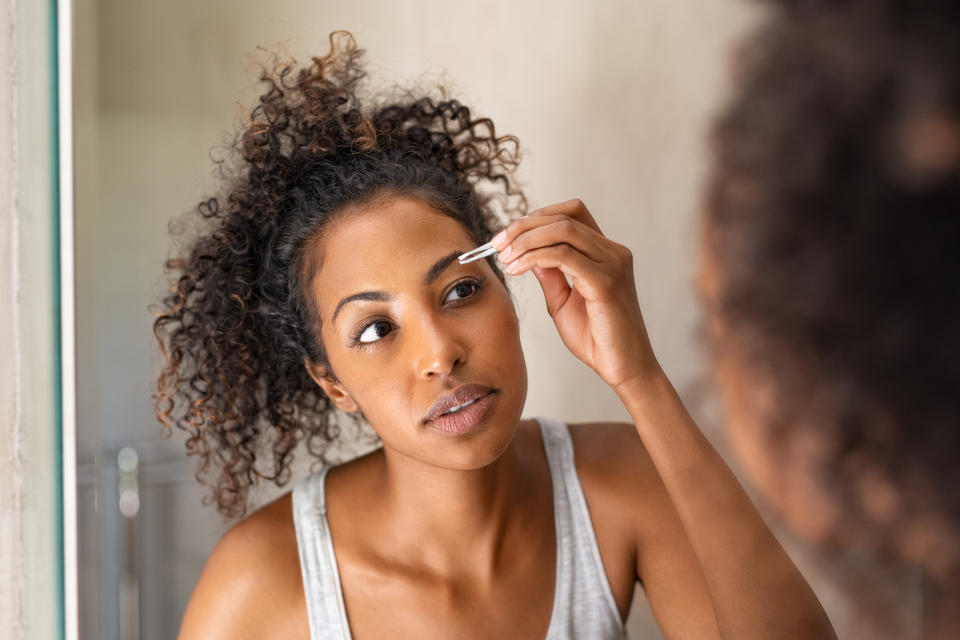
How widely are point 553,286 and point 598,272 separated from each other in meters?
0.08

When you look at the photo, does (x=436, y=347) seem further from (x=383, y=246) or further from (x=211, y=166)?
(x=211, y=166)

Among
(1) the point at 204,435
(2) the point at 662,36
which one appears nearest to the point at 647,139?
(2) the point at 662,36

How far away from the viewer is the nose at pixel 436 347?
0.67m

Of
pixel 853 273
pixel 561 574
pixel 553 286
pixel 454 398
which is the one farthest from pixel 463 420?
pixel 853 273

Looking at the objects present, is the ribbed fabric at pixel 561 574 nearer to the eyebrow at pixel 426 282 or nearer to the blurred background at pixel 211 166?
the blurred background at pixel 211 166

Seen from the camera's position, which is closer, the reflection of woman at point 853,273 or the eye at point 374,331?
the reflection of woman at point 853,273

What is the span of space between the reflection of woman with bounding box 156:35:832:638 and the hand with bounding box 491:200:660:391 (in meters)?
0.01

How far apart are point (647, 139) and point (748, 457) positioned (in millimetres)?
328

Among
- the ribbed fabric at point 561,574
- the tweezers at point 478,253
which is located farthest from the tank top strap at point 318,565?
the tweezers at point 478,253

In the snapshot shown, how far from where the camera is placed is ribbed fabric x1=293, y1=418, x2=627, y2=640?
82 centimetres

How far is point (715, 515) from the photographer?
60 centimetres

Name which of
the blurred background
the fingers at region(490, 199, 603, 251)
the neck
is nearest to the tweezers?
the fingers at region(490, 199, 603, 251)

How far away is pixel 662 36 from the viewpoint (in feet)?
1.91

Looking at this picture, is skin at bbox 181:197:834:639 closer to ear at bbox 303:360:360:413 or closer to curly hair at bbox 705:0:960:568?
ear at bbox 303:360:360:413
